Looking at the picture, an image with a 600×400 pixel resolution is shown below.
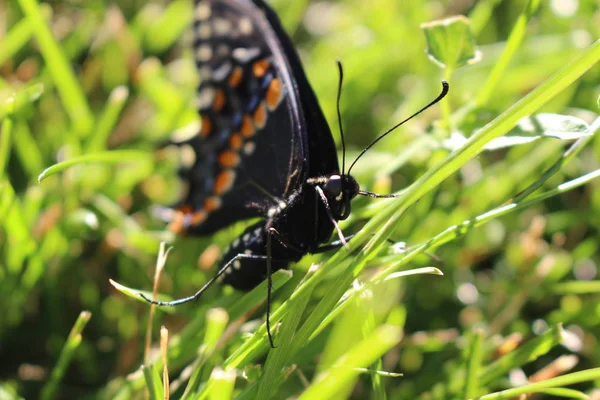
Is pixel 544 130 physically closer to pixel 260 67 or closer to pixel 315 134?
pixel 315 134

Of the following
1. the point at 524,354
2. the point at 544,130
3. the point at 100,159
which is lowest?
the point at 524,354

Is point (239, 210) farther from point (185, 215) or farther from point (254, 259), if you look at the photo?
point (254, 259)

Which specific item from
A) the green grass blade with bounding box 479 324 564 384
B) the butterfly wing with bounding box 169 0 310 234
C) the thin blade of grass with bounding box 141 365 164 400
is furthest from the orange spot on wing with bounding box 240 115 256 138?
the green grass blade with bounding box 479 324 564 384

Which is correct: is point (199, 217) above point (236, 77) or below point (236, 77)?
below

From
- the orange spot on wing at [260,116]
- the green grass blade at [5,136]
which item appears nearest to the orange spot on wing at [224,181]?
the orange spot on wing at [260,116]

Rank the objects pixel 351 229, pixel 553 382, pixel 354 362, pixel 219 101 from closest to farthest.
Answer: pixel 354 362
pixel 553 382
pixel 351 229
pixel 219 101

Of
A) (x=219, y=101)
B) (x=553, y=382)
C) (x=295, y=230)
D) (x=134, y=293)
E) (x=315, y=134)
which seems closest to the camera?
(x=553, y=382)

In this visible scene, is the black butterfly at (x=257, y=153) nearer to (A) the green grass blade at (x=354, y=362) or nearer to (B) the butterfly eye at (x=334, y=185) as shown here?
(B) the butterfly eye at (x=334, y=185)

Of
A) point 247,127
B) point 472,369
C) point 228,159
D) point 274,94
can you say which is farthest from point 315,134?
point 472,369
